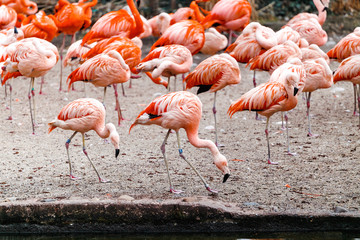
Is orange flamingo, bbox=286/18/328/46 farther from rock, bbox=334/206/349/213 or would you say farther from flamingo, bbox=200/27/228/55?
rock, bbox=334/206/349/213

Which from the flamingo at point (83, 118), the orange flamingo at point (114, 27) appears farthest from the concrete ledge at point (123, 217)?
the orange flamingo at point (114, 27)

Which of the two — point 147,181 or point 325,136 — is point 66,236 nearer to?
point 147,181

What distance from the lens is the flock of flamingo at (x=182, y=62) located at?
181 inches

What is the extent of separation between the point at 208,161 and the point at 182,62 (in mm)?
1452

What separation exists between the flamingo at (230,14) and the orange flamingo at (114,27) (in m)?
1.24

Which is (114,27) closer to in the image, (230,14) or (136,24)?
(136,24)

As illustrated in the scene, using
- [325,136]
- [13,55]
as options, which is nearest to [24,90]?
[13,55]

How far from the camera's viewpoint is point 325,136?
6.13 meters

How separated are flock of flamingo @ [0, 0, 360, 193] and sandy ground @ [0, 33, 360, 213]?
0.91 ft

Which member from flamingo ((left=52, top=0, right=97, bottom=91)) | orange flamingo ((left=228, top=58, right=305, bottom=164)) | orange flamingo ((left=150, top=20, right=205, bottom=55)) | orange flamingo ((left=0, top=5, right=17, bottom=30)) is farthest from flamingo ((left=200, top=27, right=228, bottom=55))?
orange flamingo ((left=0, top=5, right=17, bottom=30))

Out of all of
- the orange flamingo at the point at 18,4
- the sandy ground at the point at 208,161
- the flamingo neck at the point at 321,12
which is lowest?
the sandy ground at the point at 208,161

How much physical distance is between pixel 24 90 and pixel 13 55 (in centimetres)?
226

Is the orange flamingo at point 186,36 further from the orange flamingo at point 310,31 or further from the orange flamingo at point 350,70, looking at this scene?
the orange flamingo at point 350,70

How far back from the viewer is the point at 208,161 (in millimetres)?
5359
